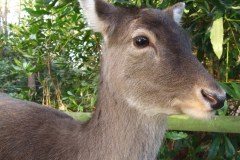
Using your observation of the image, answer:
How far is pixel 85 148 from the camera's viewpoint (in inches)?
103

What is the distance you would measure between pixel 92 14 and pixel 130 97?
1.94 feet

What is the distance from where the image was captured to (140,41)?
8.16ft

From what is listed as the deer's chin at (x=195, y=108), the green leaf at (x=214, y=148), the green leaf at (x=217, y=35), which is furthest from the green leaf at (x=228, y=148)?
the deer's chin at (x=195, y=108)

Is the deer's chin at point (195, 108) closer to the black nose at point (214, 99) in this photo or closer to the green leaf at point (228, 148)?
the black nose at point (214, 99)

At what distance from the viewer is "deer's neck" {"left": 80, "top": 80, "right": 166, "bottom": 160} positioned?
251cm

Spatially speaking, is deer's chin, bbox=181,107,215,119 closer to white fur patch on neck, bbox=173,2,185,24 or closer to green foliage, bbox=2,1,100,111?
white fur patch on neck, bbox=173,2,185,24

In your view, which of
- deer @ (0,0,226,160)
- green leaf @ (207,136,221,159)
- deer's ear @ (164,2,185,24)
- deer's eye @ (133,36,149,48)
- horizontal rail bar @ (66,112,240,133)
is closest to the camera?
deer @ (0,0,226,160)

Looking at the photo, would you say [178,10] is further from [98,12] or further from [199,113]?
[199,113]

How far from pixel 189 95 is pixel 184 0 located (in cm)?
114

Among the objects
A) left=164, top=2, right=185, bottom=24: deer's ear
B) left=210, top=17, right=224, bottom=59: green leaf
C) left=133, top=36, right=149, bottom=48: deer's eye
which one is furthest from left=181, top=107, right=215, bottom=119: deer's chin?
left=164, top=2, right=185, bottom=24: deer's ear

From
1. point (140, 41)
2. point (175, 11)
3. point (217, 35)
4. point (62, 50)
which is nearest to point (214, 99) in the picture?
point (140, 41)

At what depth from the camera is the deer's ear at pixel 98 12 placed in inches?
106

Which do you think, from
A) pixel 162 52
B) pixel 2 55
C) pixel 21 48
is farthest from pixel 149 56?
pixel 2 55

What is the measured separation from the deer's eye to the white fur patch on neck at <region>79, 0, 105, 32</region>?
1.04 ft
